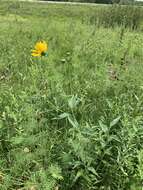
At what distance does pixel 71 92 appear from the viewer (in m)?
3.41

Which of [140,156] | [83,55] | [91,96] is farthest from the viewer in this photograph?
[83,55]

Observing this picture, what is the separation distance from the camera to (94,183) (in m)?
2.49

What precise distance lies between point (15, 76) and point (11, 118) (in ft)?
3.86

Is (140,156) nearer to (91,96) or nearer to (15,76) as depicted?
(91,96)

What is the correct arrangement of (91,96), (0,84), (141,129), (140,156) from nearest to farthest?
1. (140,156)
2. (141,129)
3. (91,96)
4. (0,84)

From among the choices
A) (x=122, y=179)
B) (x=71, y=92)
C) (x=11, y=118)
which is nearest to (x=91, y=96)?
(x=71, y=92)

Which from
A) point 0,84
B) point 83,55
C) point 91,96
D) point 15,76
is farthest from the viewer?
point 83,55

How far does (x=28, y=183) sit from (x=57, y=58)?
267 centimetres

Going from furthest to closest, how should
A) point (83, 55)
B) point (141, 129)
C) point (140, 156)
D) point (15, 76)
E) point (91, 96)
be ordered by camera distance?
point (83, 55), point (15, 76), point (91, 96), point (141, 129), point (140, 156)

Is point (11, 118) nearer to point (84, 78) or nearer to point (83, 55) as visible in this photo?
point (84, 78)

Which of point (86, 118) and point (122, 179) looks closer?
point (122, 179)

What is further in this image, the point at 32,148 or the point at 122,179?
the point at 32,148

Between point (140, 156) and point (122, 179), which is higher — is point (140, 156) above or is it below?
above

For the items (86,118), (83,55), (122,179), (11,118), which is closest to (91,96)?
(86,118)
